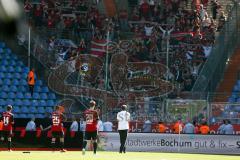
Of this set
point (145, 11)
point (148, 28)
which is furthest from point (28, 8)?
point (148, 28)

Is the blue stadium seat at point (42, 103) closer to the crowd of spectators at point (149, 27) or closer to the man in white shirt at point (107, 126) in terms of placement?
the crowd of spectators at point (149, 27)

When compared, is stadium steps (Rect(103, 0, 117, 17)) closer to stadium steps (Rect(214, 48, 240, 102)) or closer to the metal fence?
the metal fence

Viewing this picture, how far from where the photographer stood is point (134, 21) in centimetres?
4056

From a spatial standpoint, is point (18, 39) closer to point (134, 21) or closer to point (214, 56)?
point (134, 21)

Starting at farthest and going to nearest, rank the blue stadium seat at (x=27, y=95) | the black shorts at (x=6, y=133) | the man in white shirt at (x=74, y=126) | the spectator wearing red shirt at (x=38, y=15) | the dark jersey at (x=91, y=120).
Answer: the spectator wearing red shirt at (x=38, y=15), the blue stadium seat at (x=27, y=95), the man in white shirt at (x=74, y=126), the black shorts at (x=6, y=133), the dark jersey at (x=91, y=120)

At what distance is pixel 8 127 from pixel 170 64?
957 centimetres

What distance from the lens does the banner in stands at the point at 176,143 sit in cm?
3397

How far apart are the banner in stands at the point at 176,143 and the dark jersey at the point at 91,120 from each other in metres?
6.76

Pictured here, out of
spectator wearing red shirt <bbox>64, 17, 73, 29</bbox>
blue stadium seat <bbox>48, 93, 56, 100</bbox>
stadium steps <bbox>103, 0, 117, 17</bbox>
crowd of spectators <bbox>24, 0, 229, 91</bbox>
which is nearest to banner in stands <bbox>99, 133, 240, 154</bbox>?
crowd of spectators <bbox>24, 0, 229, 91</bbox>

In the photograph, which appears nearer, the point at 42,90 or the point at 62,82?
the point at 62,82

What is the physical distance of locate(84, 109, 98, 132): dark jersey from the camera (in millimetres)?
27630

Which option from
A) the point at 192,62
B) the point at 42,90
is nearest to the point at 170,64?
the point at 192,62

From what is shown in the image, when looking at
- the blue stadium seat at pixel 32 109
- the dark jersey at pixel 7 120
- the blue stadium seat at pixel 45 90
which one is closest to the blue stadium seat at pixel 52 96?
the blue stadium seat at pixel 45 90

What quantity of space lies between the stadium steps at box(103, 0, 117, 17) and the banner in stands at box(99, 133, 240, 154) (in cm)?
945
